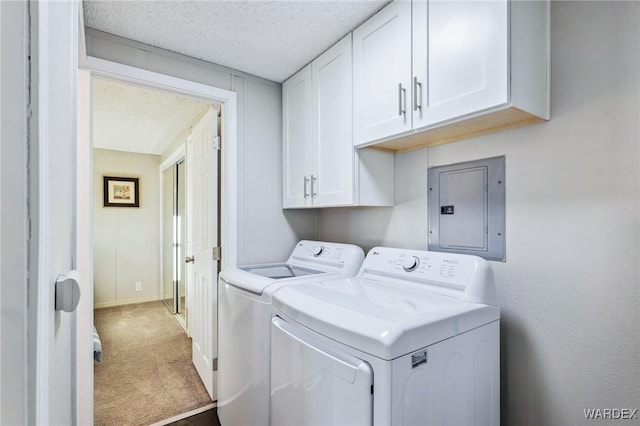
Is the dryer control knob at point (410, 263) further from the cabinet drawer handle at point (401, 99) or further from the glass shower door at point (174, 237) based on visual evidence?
the glass shower door at point (174, 237)

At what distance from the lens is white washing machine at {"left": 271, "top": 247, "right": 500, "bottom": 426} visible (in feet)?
2.86

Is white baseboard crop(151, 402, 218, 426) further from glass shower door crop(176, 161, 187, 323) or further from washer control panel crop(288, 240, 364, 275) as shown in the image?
glass shower door crop(176, 161, 187, 323)

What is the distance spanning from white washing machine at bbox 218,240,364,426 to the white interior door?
13.8 inches

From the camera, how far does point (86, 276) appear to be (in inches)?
66.1

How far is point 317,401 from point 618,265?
1.08m

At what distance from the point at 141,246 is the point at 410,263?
4.38 m

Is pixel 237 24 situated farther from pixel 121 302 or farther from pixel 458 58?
pixel 121 302

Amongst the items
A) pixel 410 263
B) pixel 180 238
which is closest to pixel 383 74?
pixel 410 263

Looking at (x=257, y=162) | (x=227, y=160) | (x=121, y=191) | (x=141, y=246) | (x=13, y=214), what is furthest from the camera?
(x=141, y=246)

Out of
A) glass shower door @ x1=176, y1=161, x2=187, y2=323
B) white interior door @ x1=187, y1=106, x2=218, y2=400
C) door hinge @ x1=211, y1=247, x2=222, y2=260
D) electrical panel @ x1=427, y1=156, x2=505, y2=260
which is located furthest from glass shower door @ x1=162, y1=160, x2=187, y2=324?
electrical panel @ x1=427, y1=156, x2=505, y2=260

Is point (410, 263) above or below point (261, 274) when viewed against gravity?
above

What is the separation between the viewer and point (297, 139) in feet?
7.09

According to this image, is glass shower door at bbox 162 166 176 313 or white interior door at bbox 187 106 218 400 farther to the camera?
glass shower door at bbox 162 166 176 313
